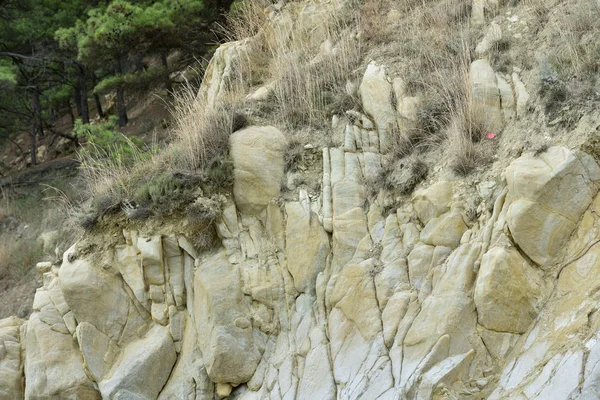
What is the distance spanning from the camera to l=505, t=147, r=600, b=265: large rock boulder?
6.61m

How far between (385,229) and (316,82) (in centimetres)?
306

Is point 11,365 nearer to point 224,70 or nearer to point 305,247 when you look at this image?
point 305,247

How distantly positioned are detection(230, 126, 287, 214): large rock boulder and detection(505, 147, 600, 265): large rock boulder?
138 inches

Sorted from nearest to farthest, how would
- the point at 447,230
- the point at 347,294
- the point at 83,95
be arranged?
the point at 447,230
the point at 347,294
the point at 83,95

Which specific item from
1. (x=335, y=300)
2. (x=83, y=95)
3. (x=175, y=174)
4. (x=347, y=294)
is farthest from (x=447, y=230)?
(x=83, y=95)

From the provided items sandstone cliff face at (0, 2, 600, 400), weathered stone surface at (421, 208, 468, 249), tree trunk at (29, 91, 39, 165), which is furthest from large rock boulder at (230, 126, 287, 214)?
tree trunk at (29, 91, 39, 165)

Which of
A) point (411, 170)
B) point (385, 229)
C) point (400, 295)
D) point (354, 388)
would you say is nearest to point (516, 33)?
point (411, 170)

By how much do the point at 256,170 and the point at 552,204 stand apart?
13.2 feet

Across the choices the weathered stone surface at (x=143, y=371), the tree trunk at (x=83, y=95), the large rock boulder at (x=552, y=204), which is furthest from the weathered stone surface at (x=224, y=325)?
the tree trunk at (x=83, y=95)

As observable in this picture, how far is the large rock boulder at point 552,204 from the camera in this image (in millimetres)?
6605

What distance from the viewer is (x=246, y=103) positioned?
10344 mm

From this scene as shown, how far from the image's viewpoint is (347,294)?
775cm

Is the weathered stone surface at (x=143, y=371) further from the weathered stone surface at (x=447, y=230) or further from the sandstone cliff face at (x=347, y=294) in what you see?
the weathered stone surface at (x=447, y=230)

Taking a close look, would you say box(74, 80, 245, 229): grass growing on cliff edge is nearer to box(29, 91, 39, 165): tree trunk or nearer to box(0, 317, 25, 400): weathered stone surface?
box(0, 317, 25, 400): weathered stone surface
